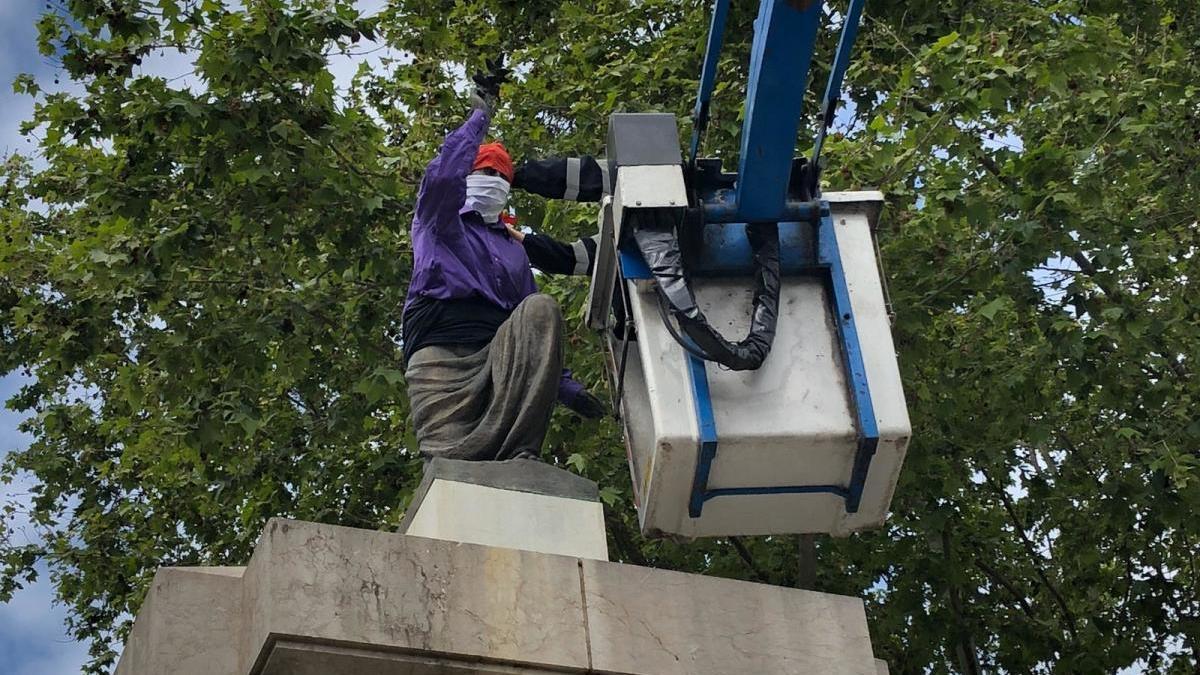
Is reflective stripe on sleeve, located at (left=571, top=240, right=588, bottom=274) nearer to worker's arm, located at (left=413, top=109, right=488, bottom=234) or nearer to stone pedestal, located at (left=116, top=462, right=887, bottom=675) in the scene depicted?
worker's arm, located at (left=413, top=109, right=488, bottom=234)

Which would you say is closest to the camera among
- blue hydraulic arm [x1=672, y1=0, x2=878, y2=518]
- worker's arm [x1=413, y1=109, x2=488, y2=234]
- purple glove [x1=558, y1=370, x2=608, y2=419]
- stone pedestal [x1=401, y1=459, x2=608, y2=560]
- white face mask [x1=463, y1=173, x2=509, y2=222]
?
stone pedestal [x1=401, y1=459, x2=608, y2=560]

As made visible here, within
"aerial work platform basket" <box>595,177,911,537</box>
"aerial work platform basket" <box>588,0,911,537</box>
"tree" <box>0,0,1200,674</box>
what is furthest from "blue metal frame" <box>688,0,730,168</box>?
"tree" <box>0,0,1200,674</box>

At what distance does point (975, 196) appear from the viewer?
966 centimetres

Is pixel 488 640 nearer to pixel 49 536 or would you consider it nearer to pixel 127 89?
pixel 127 89

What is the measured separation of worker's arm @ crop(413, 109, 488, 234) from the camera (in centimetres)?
611

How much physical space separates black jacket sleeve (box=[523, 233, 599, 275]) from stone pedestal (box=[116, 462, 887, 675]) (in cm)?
143

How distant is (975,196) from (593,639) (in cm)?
531

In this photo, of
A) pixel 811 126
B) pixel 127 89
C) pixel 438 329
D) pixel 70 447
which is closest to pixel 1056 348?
pixel 811 126

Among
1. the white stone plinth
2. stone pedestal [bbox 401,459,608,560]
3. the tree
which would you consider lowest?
the white stone plinth

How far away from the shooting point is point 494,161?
651 cm

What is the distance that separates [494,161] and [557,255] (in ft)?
1.64

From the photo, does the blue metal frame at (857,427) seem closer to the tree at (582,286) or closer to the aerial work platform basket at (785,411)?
the aerial work platform basket at (785,411)

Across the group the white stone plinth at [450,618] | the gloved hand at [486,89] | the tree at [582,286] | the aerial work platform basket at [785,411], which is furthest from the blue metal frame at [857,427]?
the tree at [582,286]

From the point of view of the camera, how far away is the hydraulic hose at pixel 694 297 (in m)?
5.43
